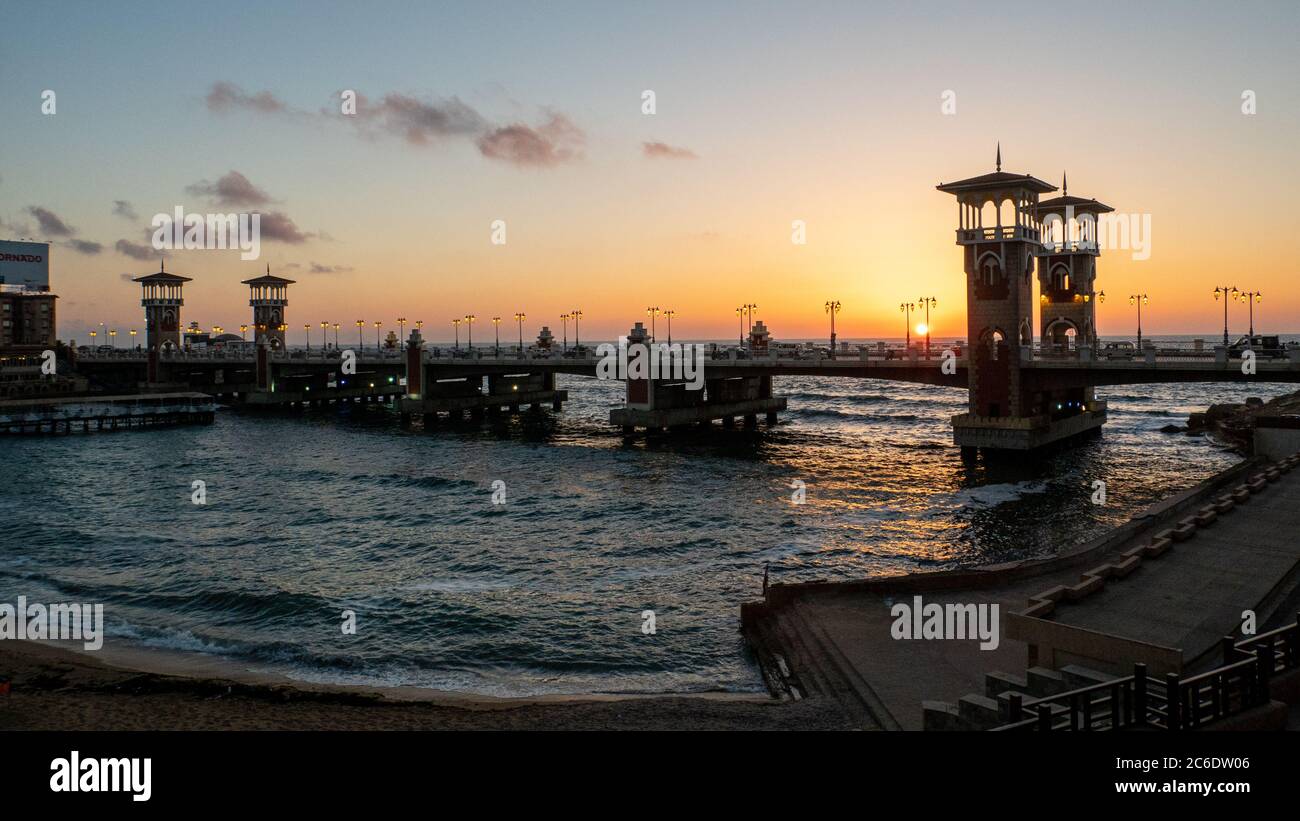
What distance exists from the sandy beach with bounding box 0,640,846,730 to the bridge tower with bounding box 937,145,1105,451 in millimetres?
49319

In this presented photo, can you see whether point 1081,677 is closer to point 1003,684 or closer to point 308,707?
point 1003,684

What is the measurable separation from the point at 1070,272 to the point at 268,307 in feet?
367

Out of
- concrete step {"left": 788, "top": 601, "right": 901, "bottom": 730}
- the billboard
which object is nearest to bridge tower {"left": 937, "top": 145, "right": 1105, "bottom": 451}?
concrete step {"left": 788, "top": 601, "right": 901, "bottom": 730}

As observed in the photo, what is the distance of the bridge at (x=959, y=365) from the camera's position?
62.9 m

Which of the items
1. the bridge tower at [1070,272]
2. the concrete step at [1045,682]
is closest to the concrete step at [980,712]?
the concrete step at [1045,682]

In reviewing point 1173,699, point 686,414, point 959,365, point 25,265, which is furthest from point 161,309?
point 1173,699

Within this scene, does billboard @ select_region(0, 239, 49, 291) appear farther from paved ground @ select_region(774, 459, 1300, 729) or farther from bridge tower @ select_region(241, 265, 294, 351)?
paved ground @ select_region(774, 459, 1300, 729)

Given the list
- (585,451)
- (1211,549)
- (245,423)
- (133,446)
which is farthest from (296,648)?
(245,423)

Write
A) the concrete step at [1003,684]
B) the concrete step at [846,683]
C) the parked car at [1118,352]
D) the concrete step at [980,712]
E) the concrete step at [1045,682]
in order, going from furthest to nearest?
the parked car at [1118,352]
the concrete step at [846,683]
the concrete step at [1003,684]
the concrete step at [1045,682]
the concrete step at [980,712]

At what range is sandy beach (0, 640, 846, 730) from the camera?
60.6 ft

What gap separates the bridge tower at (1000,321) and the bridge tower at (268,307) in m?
108

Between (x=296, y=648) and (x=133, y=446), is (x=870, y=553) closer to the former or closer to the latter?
(x=296, y=648)

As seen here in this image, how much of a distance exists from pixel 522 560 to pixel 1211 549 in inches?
943

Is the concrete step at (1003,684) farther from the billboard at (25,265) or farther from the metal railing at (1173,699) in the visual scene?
the billboard at (25,265)
